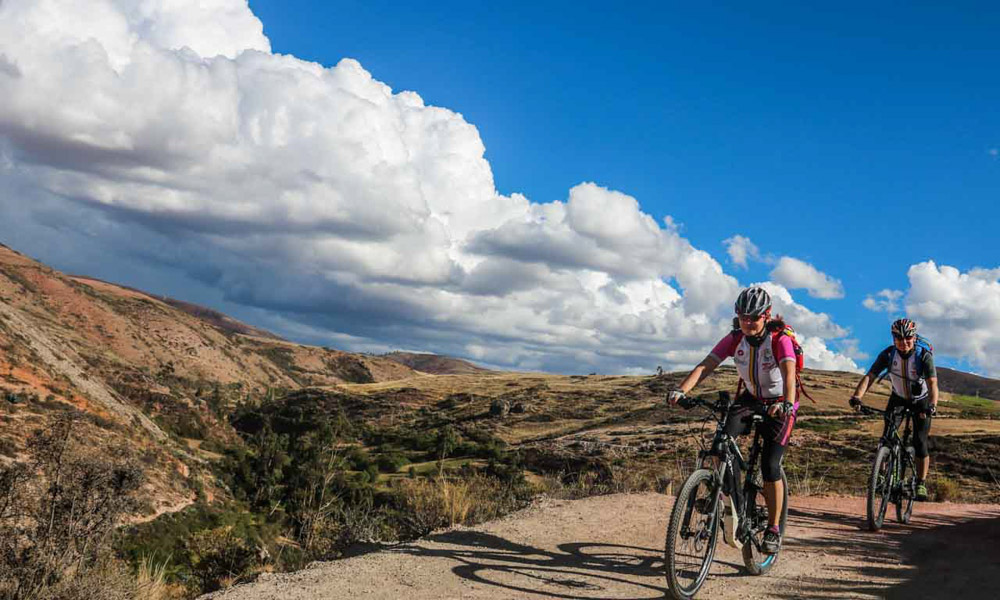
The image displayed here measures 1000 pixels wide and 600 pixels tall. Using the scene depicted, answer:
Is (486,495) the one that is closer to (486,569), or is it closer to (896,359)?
(486,569)

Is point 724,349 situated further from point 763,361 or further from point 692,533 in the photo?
point 692,533

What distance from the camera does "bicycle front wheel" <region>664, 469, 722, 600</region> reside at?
5684 millimetres

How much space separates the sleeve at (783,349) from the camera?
6.36 m

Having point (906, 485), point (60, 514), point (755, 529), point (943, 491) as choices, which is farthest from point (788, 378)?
point (943, 491)

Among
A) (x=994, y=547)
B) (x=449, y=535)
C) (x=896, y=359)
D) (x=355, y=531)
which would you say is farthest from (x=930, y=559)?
(x=355, y=531)

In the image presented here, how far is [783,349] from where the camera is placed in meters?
6.39

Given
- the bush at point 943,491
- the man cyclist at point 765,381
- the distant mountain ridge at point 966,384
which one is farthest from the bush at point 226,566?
the distant mountain ridge at point 966,384

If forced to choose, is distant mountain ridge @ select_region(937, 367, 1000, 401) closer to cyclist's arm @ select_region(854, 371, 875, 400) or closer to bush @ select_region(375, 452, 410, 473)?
bush @ select_region(375, 452, 410, 473)

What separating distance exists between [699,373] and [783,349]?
2.42 feet

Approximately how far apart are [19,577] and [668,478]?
9.42m

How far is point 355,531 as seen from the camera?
33.1ft

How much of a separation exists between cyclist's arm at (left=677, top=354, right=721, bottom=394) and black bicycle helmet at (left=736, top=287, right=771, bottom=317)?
611 mm

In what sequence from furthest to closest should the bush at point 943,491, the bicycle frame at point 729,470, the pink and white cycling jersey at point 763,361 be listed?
the bush at point 943,491
the pink and white cycling jersey at point 763,361
the bicycle frame at point 729,470

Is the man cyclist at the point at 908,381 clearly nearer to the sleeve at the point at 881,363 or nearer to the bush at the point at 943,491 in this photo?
the sleeve at the point at 881,363
